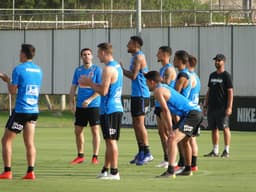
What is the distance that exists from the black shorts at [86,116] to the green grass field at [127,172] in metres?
0.78

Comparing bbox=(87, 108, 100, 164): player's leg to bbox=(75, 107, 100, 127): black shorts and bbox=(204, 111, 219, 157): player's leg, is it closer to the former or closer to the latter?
bbox=(75, 107, 100, 127): black shorts

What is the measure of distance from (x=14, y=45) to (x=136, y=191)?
1157 inches

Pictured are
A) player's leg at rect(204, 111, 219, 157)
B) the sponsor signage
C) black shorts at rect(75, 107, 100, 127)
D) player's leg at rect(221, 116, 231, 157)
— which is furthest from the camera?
the sponsor signage

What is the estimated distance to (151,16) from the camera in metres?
43.1

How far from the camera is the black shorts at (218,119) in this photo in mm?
21625

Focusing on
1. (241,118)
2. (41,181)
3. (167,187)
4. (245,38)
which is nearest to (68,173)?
(41,181)

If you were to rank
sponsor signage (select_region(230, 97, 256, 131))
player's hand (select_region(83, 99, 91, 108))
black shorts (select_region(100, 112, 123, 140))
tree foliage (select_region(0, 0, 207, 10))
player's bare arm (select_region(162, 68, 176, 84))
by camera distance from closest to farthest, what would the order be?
black shorts (select_region(100, 112, 123, 140)) → player's bare arm (select_region(162, 68, 176, 84)) → player's hand (select_region(83, 99, 91, 108)) → sponsor signage (select_region(230, 97, 256, 131)) → tree foliage (select_region(0, 0, 207, 10))

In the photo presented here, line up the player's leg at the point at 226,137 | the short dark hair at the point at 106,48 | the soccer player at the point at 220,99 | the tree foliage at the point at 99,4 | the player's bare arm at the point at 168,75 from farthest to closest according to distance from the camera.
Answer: the tree foliage at the point at 99,4 → the soccer player at the point at 220,99 → the player's leg at the point at 226,137 → the player's bare arm at the point at 168,75 → the short dark hair at the point at 106,48

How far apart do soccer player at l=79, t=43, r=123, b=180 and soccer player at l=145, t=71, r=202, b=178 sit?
0.54 m

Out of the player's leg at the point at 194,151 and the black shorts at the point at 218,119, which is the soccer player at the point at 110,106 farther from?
the black shorts at the point at 218,119

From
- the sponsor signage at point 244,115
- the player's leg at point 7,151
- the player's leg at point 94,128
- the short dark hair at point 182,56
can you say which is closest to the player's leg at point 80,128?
the player's leg at point 94,128

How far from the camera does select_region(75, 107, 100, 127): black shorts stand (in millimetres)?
19406

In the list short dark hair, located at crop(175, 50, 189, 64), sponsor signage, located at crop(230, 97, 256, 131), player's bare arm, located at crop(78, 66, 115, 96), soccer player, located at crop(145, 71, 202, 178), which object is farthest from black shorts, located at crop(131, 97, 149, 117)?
sponsor signage, located at crop(230, 97, 256, 131)

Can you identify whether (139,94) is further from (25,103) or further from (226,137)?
(25,103)
